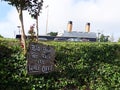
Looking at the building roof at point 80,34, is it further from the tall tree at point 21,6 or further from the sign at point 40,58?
the sign at point 40,58

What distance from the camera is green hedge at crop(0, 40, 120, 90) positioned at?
50.8ft

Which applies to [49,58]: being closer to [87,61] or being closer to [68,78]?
[68,78]

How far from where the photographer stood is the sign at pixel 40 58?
50.7ft

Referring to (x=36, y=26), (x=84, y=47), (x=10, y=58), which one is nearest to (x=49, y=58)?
(x=10, y=58)

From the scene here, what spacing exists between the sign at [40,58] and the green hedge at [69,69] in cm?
26

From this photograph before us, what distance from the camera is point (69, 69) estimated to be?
17.2m

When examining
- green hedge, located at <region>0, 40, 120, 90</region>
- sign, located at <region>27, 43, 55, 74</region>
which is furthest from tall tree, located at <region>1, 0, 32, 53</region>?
sign, located at <region>27, 43, 55, 74</region>

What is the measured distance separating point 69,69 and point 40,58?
173 cm

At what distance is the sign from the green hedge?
26 cm

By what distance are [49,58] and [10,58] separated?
1.49 meters

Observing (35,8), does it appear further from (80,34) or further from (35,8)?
(80,34)

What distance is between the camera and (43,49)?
16.1 meters

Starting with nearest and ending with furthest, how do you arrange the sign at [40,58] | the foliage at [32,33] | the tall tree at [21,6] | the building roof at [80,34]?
the sign at [40,58], the tall tree at [21,6], the foliage at [32,33], the building roof at [80,34]

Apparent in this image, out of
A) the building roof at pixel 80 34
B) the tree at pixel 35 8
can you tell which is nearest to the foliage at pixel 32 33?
the tree at pixel 35 8
